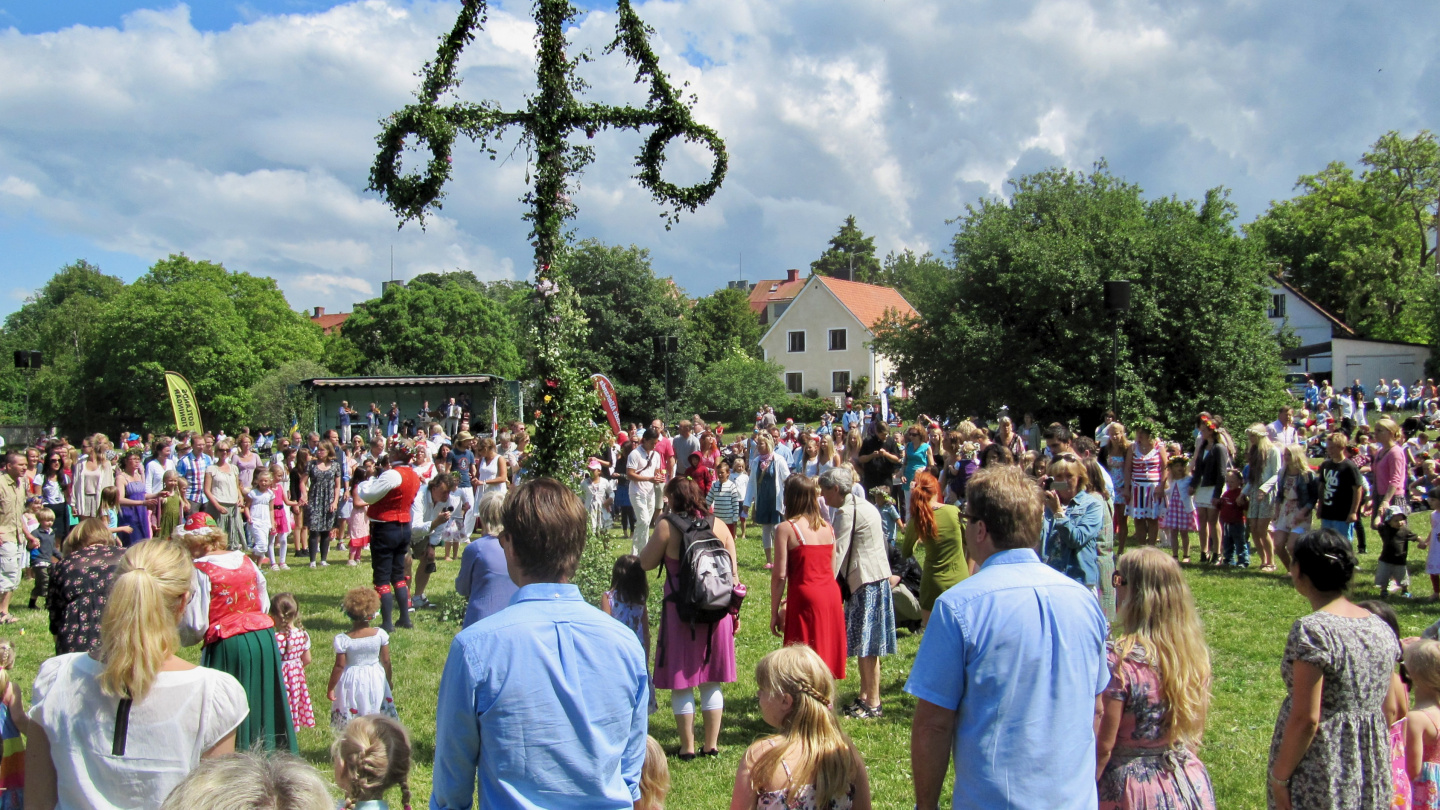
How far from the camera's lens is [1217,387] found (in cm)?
2266

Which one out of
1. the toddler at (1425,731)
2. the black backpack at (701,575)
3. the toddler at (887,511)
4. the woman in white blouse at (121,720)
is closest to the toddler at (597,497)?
the toddler at (887,511)

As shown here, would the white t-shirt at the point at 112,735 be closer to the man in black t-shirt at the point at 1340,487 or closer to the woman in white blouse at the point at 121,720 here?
the woman in white blouse at the point at 121,720

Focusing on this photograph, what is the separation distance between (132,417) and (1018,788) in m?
56.3

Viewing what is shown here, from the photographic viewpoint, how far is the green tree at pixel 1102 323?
22.6m

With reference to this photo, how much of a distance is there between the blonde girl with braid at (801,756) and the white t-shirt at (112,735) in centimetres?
168

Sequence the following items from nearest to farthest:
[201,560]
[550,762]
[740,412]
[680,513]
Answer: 1. [550,762]
2. [201,560]
3. [680,513]
4. [740,412]

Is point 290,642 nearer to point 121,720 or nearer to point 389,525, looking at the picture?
point 389,525

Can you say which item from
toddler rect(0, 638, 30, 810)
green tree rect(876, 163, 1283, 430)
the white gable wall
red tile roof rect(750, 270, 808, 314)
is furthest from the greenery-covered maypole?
red tile roof rect(750, 270, 808, 314)

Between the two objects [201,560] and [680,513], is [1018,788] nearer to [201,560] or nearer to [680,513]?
[680,513]

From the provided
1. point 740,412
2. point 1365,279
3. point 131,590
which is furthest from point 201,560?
point 1365,279

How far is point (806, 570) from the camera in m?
5.59

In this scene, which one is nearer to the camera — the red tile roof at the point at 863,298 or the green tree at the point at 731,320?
the red tile roof at the point at 863,298

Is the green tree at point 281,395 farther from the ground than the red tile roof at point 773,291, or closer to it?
Answer: closer to it

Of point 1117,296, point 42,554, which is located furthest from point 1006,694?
point 1117,296
